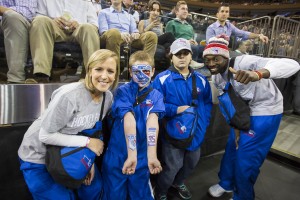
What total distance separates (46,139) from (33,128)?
235 mm

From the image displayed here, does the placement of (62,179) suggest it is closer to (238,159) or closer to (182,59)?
(182,59)

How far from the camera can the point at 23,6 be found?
2.35 m

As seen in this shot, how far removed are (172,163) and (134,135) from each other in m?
0.74

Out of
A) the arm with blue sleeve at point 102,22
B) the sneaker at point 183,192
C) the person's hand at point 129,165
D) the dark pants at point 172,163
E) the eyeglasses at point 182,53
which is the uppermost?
the arm with blue sleeve at point 102,22

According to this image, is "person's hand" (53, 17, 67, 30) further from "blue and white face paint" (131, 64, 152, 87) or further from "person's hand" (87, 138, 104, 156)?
"person's hand" (87, 138, 104, 156)

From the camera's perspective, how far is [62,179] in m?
1.41

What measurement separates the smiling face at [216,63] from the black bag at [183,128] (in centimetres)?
43

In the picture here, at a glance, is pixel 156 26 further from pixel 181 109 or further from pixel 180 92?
pixel 181 109

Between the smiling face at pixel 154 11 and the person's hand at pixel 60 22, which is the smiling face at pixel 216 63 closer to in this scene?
the person's hand at pixel 60 22

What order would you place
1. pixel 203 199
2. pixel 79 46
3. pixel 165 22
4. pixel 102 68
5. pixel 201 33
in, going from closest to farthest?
1. pixel 102 68
2. pixel 203 199
3. pixel 79 46
4. pixel 165 22
5. pixel 201 33

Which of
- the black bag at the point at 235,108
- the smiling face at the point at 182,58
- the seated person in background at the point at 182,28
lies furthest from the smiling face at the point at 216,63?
the seated person in background at the point at 182,28

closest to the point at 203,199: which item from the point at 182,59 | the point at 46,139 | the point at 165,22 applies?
the point at 182,59

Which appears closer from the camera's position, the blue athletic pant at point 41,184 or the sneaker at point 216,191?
the blue athletic pant at point 41,184

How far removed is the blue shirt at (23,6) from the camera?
231 cm
